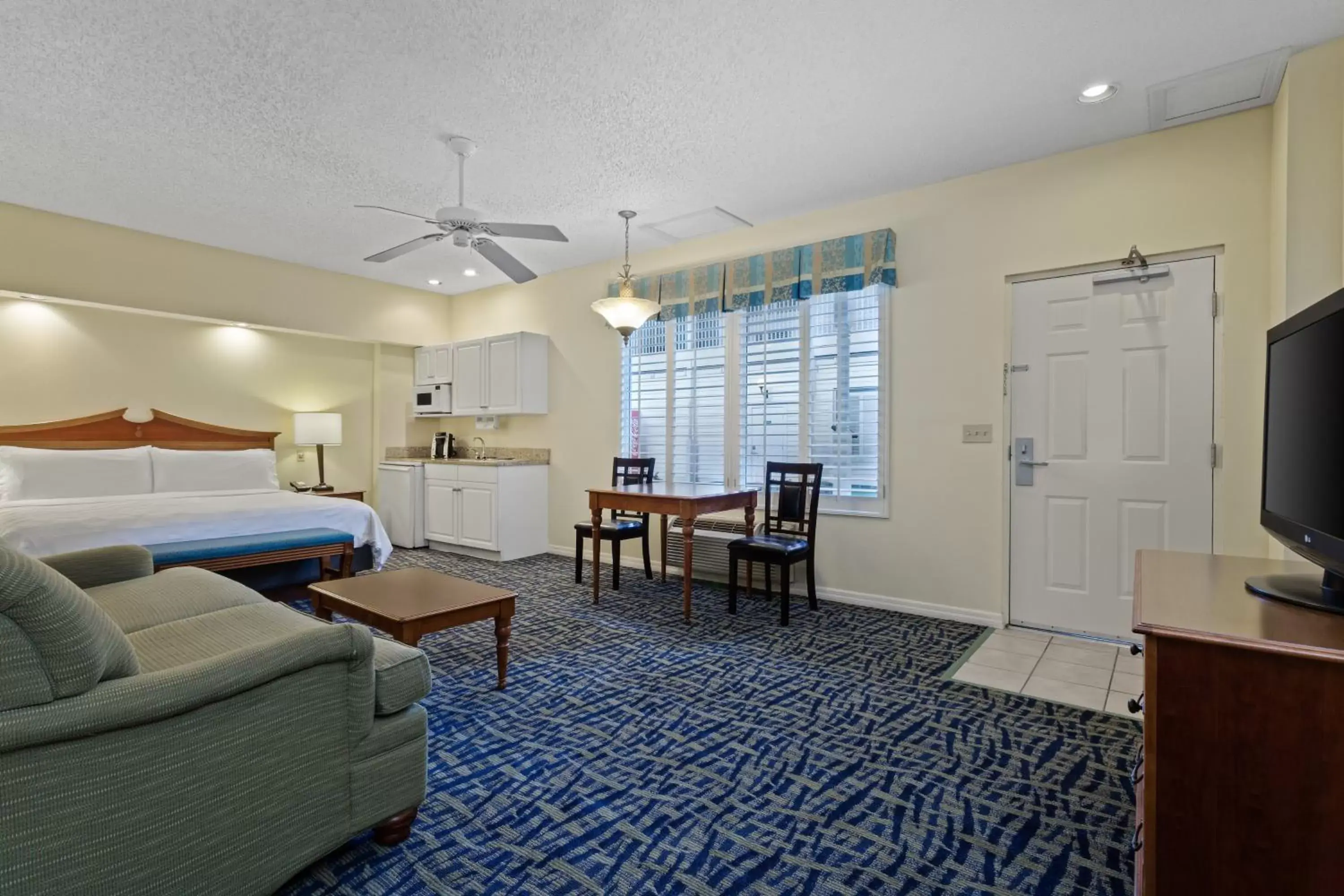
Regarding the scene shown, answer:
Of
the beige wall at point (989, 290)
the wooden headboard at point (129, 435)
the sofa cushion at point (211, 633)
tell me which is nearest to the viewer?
the sofa cushion at point (211, 633)

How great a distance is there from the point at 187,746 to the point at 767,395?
392 cm

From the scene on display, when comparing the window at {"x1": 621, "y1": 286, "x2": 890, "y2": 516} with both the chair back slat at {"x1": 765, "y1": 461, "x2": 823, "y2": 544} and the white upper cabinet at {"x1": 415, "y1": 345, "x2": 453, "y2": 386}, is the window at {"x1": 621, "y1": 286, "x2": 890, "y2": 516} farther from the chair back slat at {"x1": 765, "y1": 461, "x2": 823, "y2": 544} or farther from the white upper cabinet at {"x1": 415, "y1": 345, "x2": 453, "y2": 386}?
the white upper cabinet at {"x1": 415, "y1": 345, "x2": 453, "y2": 386}

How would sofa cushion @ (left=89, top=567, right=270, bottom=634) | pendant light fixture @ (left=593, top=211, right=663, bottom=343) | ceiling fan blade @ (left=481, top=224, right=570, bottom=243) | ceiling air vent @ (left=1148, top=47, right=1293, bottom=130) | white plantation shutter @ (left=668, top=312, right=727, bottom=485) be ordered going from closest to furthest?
sofa cushion @ (left=89, top=567, right=270, bottom=634) < ceiling air vent @ (left=1148, top=47, right=1293, bottom=130) < ceiling fan blade @ (left=481, top=224, right=570, bottom=243) < pendant light fixture @ (left=593, top=211, right=663, bottom=343) < white plantation shutter @ (left=668, top=312, right=727, bottom=485)

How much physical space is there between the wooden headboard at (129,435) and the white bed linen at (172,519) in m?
0.71

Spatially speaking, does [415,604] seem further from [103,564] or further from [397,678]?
[103,564]

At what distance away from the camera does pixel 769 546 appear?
12.2 feet

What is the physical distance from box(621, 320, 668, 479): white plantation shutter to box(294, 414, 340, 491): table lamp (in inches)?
110

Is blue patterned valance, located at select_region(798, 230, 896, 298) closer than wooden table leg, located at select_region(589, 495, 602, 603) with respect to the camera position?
Yes

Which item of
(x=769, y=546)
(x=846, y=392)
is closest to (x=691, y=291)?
(x=846, y=392)

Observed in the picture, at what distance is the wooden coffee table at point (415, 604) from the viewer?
7.97 ft

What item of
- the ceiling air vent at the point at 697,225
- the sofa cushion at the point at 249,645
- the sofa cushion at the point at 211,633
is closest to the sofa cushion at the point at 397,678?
the sofa cushion at the point at 249,645

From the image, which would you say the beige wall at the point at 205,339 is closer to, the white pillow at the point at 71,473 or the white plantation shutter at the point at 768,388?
the white pillow at the point at 71,473

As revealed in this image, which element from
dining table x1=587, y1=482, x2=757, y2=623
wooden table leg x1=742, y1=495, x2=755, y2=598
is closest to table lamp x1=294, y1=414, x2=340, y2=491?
dining table x1=587, y1=482, x2=757, y2=623

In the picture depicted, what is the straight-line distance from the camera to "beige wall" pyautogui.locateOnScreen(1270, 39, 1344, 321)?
2594 millimetres
